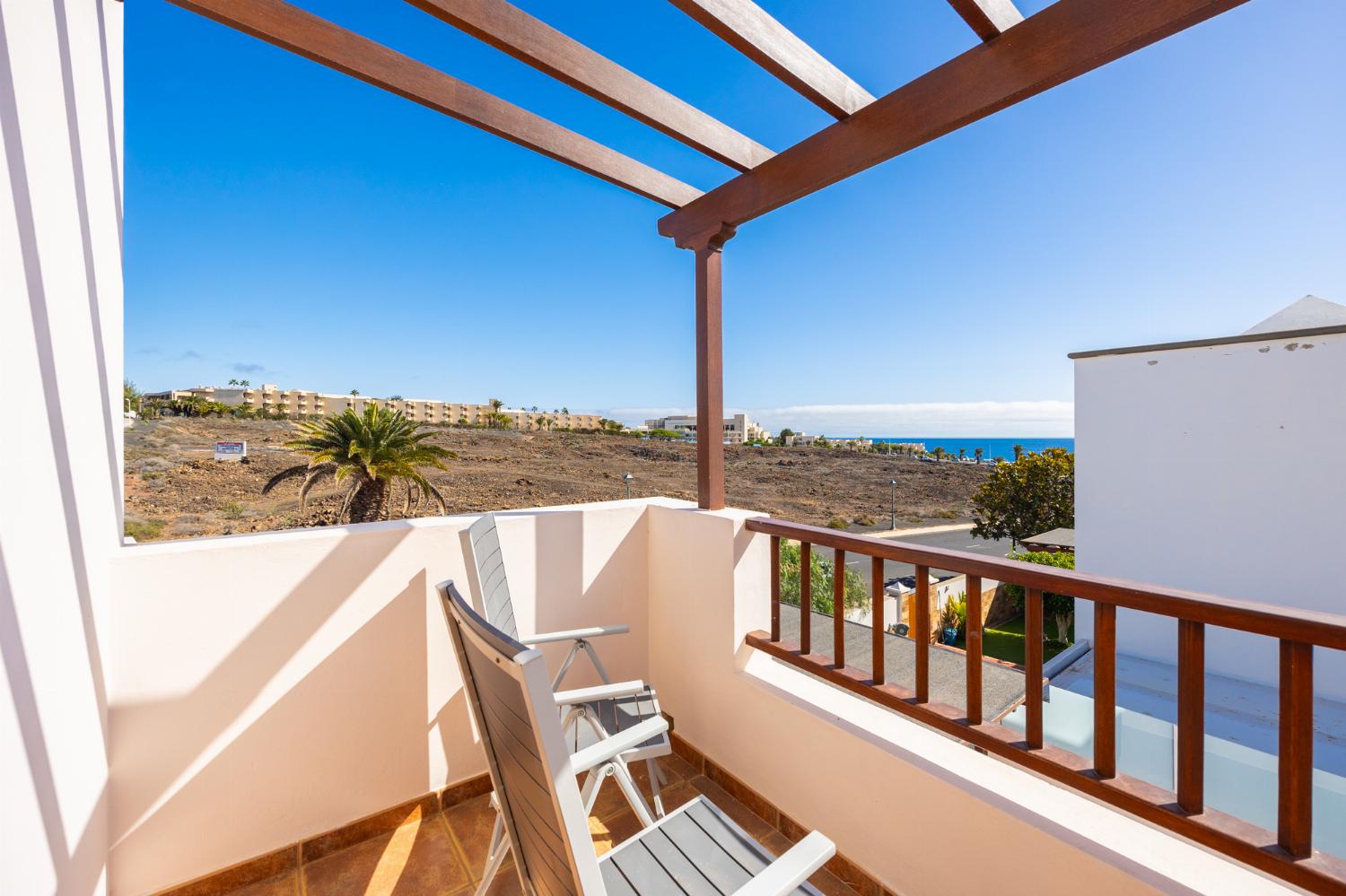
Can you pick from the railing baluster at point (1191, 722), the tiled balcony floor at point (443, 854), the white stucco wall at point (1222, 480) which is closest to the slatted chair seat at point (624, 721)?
the tiled balcony floor at point (443, 854)

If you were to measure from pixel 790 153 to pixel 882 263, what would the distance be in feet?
44.9

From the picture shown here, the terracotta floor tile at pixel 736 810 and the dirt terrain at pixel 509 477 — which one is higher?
the dirt terrain at pixel 509 477

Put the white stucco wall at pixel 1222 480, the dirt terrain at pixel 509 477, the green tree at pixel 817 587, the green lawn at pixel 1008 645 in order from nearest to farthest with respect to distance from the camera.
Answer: the dirt terrain at pixel 509 477
the white stucco wall at pixel 1222 480
the green tree at pixel 817 587
the green lawn at pixel 1008 645

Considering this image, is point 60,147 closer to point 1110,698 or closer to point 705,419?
point 705,419

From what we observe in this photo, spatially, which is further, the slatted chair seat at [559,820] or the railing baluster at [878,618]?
the railing baluster at [878,618]


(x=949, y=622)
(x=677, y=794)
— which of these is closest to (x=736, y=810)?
(x=677, y=794)

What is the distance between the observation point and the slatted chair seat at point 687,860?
1152 mm

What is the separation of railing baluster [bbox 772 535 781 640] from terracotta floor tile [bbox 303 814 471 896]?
1357 millimetres

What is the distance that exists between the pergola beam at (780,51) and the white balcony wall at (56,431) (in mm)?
1500

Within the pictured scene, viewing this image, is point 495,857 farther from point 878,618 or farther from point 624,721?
point 878,618

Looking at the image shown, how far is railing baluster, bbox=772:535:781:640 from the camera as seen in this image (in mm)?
2248

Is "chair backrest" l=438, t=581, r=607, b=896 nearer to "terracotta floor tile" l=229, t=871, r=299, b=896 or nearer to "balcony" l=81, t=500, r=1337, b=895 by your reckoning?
"balcony" l=81, t=500, r=1337, b=895

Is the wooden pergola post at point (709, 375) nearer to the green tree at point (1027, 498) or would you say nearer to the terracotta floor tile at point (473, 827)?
the terracotta floor tile at point (473, 827)

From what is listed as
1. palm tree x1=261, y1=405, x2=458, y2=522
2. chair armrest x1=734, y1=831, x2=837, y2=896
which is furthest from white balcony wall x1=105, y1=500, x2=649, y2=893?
palm tree x1=261, y1=405, x2=458, y2=522
